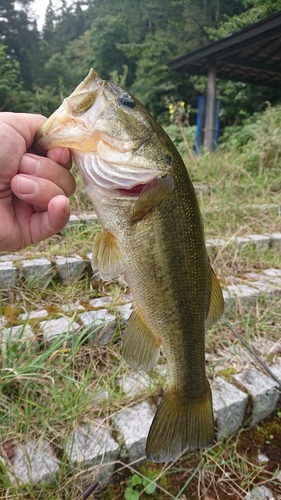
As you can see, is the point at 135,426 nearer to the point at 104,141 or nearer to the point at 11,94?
the point at 104,141

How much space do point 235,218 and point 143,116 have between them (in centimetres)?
317

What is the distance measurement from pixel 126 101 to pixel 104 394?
1.49 meters

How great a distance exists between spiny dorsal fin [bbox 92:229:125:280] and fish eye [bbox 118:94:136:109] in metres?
0.38

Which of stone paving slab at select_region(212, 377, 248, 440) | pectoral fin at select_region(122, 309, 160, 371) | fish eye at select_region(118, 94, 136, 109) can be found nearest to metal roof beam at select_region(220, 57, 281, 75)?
stone paving slab at select_region(212, 377, 248, 440)

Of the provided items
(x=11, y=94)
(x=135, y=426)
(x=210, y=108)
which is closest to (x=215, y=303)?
(x=135, y=426)

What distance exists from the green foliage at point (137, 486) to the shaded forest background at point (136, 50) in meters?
7.95

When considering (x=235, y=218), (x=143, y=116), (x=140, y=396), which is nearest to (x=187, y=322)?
(x=143, y=116)

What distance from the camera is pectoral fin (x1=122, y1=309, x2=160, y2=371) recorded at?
112 cm

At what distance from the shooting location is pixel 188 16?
19.9 metres

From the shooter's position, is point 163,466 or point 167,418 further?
point 163,466

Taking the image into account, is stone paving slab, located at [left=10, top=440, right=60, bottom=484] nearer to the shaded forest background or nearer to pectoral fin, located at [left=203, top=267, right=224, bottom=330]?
pectoral fin, located at [left=203, top=267, right=224, bottom=330]

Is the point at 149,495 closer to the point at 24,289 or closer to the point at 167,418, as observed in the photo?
the point at 167,418

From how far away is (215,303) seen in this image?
1.21 meters

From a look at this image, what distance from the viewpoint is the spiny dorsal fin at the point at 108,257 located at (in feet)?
3.47
